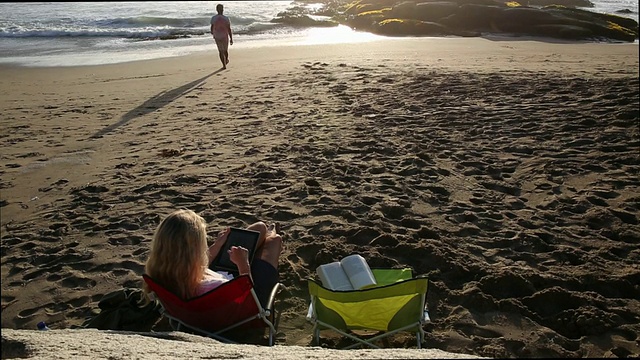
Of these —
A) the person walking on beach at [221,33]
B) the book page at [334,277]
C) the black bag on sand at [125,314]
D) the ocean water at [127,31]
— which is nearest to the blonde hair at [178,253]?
the black bag on sand at [125,314]

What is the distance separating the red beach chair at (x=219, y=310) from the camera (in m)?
2.94

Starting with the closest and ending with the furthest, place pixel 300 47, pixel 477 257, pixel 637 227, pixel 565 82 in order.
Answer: pixel 477 257 → pixel 637 227 → pixel 565 82 → pixel 300 47

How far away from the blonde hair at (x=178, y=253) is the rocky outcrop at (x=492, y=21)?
16861mm

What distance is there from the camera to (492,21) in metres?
20.8

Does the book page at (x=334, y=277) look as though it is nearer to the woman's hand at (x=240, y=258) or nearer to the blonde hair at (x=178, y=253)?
the woman's hand at (x=240, y=258)

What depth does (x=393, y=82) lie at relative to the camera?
976cm

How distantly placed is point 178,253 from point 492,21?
20286 millimetres

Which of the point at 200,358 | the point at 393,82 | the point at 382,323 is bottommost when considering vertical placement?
the point at 382,323

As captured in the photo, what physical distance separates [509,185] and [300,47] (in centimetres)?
1140

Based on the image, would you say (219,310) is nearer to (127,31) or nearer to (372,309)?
(372,309)

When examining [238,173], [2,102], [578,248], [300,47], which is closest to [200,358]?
[2,102]

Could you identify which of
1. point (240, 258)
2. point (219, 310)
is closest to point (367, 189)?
point (240, 258)

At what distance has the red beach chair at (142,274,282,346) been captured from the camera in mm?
2938

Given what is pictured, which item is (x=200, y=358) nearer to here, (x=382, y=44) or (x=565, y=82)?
(x=565, y=82)
